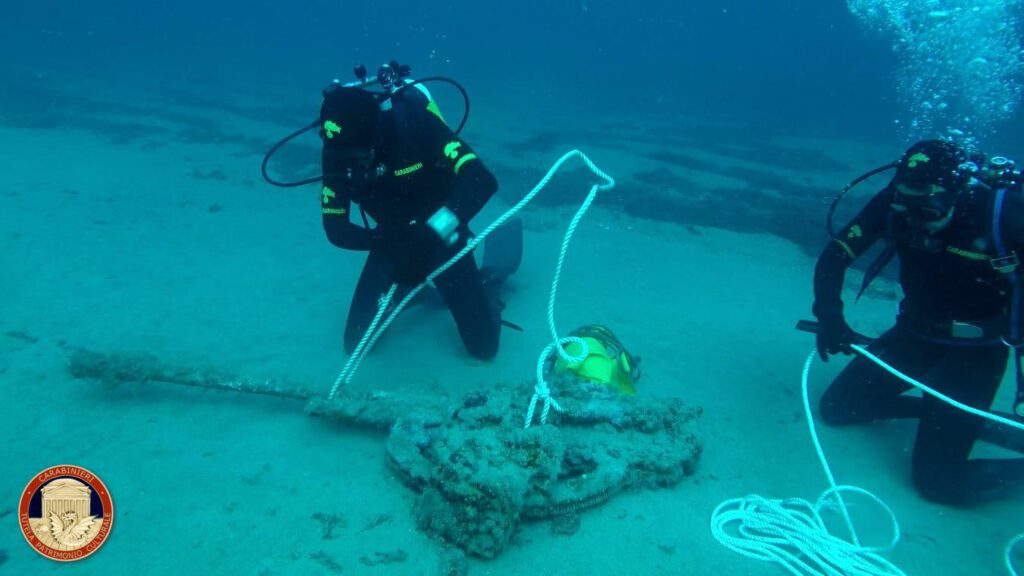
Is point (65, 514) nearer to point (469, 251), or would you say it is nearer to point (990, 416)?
Answer: point (469, 251)

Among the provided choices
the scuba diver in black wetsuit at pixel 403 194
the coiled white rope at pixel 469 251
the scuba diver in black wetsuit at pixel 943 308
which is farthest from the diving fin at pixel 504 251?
the scuba diver in black wetsuit at pixel 943 308

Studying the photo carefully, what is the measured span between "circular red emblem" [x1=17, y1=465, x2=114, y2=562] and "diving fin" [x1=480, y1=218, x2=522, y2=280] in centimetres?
375

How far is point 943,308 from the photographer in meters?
3.51

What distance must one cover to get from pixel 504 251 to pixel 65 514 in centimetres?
432

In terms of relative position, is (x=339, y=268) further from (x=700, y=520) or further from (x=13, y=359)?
(x=700, y=520)

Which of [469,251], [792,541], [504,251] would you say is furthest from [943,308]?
[504,251]

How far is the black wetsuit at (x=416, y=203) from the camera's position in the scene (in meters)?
3.61

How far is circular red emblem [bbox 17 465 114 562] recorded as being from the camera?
226 centimetres

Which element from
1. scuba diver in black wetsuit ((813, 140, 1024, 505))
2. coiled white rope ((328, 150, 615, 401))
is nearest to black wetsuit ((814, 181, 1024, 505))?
scuba diver in black wetsuit ((813, 140, 1024, 505))

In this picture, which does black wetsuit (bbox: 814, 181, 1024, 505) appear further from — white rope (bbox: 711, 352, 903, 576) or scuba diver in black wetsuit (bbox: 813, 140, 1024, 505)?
white rope (bbox: 711, 352, 903, 576)

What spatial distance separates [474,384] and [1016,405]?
342 centimetres

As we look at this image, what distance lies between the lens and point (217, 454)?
9.50ft

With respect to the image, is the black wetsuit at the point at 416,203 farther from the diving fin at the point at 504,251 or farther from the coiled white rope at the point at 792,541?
the coiled white rope at the point at 792,541

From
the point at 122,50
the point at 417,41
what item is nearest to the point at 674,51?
the point at 417,41
